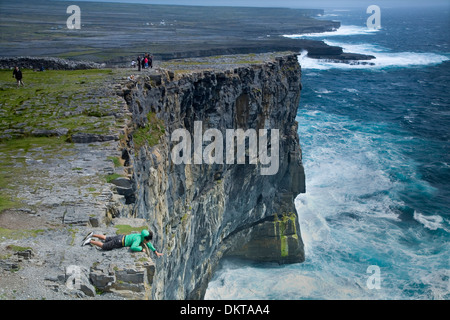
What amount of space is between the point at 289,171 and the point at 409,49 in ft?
396

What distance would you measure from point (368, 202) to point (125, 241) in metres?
38.1

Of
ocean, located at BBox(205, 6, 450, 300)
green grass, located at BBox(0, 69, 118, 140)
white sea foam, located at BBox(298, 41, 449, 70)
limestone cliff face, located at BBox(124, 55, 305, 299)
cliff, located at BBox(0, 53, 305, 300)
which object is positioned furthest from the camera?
white sea foam, located at BBox(298, 41, 449, 70)

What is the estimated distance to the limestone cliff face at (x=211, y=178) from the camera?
2206 centimetres

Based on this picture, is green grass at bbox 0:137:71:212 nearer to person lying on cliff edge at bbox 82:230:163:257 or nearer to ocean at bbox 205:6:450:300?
person lying on cliff edge at bbox 82:230:163:257

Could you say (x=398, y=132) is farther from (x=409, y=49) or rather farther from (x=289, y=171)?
(x=409, y=49)

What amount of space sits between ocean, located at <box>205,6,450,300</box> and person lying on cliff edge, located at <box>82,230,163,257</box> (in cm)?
2213

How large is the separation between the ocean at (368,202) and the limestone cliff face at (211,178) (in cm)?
290

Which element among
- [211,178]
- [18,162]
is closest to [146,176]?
[18,162]

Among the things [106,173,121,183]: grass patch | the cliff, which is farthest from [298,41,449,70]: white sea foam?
[106,173,121,183]: grass patch

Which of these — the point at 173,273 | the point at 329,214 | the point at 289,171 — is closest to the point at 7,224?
the point at 173,273

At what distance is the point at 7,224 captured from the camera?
12.5m

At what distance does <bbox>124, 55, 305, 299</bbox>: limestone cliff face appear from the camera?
2206 centimetres

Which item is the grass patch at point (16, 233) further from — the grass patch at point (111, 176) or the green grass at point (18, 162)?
the grass patch at point (111, 176)
